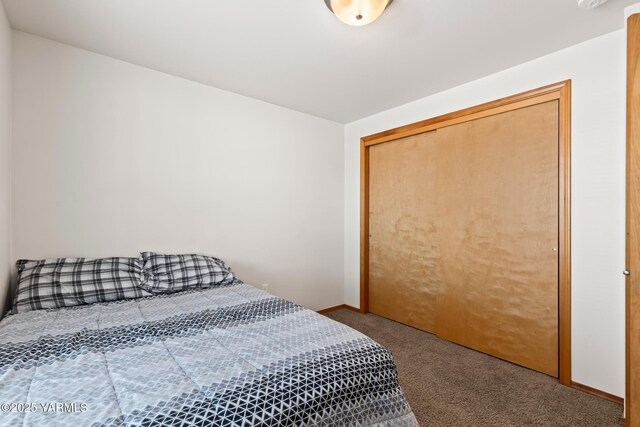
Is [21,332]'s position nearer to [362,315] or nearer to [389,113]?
[362,315]

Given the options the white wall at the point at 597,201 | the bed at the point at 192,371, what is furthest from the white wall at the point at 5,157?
the white wall at the point at 597,201

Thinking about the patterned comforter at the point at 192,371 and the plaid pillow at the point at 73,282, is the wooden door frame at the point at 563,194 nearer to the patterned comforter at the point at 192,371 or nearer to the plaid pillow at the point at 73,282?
the patterned comforter at the point at 192,371

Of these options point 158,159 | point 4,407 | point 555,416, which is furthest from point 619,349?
point 158,159

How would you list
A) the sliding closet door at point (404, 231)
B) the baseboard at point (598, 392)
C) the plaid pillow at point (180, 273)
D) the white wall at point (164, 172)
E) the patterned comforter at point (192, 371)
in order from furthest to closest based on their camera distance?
the sliding closet door at point (404, 231)
the plaid pillow at point (180, 273)
the white wall at point (164, 172)
the baseboard at point (598, 392)
the patterned comforter at point (192, 371)

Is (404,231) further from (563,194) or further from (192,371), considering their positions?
(192,371)

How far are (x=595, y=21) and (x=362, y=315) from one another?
327 cm

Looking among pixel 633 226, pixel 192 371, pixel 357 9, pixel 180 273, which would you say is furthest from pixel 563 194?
pixel 180 273

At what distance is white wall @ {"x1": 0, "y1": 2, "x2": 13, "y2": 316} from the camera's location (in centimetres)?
179

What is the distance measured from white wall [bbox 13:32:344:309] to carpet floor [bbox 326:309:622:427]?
1580mm

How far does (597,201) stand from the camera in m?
2.10

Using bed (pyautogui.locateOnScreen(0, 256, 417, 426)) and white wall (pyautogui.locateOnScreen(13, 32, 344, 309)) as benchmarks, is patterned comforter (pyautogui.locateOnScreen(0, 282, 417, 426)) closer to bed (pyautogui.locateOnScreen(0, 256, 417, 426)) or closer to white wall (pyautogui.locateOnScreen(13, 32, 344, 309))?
bed (pyautogui.locateOnScreen(0, 256, 417, 426))

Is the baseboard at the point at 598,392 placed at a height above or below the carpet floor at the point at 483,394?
above

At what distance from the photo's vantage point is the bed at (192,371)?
0.92 m

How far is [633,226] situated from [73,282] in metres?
3.34
